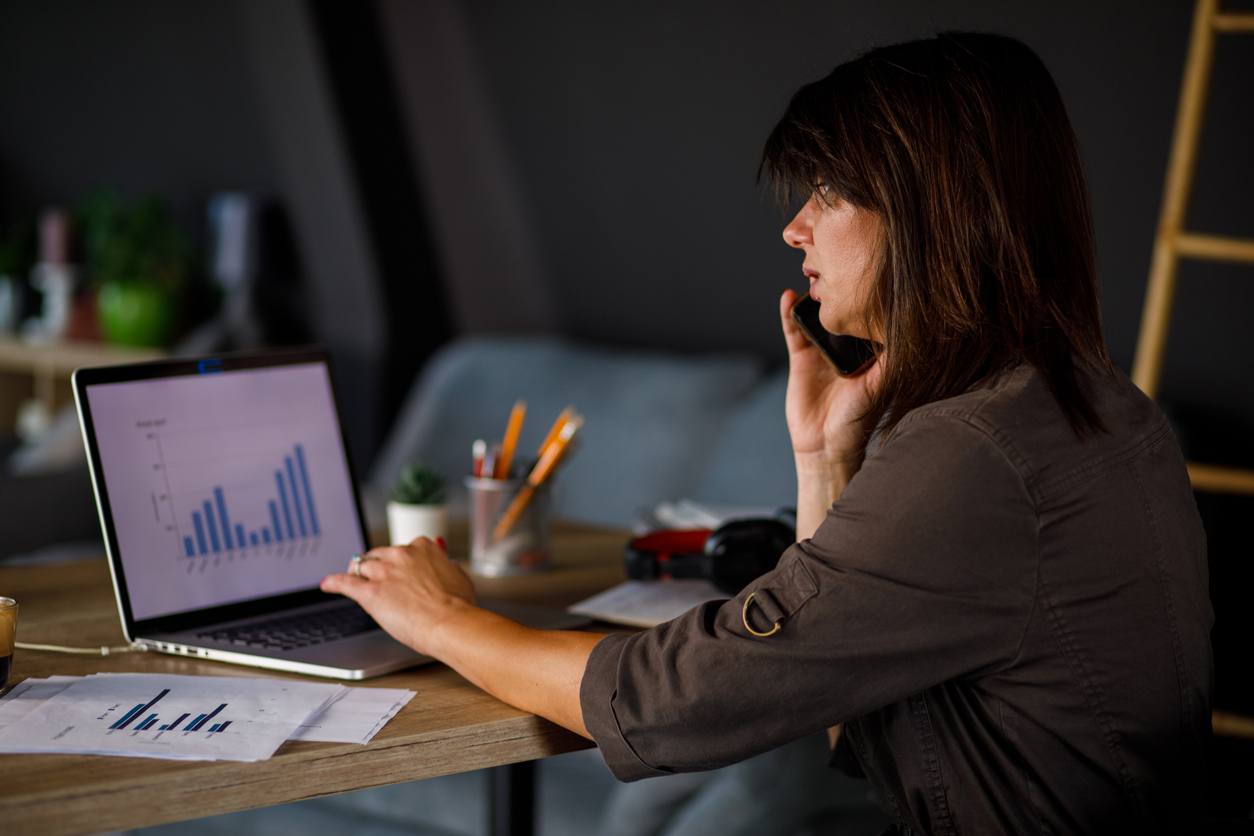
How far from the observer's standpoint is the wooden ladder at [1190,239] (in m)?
1.86

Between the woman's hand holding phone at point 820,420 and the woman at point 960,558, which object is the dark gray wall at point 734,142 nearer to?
the woman's hand holding phone at point 820,420

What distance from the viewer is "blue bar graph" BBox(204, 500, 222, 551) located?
1.22 meters

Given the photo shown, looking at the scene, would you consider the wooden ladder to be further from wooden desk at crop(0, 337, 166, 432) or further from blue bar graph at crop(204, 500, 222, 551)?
wooden desk at crop(0, 337, 166, 432)

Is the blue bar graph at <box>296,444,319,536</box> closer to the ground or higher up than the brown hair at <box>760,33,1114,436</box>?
closer to the ground

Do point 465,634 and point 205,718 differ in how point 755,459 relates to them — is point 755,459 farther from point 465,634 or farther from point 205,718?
point 205,718

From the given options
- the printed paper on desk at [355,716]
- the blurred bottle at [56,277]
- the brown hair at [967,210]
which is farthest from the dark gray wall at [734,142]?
the blurred bottle at [56,277]

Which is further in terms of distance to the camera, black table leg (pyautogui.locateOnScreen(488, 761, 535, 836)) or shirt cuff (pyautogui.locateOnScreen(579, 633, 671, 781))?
black table leg (pyautogui.locateOnScreen(488, 761, 535, 836))

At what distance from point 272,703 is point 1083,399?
27.4 inches

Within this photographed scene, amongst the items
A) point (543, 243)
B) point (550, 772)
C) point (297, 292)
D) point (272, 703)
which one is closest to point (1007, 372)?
point (272, 703)

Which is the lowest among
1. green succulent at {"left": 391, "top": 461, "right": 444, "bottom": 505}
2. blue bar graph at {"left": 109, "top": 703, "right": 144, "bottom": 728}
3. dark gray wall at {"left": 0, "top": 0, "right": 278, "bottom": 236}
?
green succulent at {"left": 391, "top": 461, "right": 444, "bottom": 505}

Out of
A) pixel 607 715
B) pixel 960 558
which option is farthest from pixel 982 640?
pixel 607 715

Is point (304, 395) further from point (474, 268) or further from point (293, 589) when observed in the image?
point (474, 268)

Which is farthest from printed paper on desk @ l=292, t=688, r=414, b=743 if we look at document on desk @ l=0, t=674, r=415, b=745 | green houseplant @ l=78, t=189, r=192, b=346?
green houseplant @ l=78, t=189, r=192, b=346

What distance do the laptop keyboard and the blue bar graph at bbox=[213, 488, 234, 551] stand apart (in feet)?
0.32
